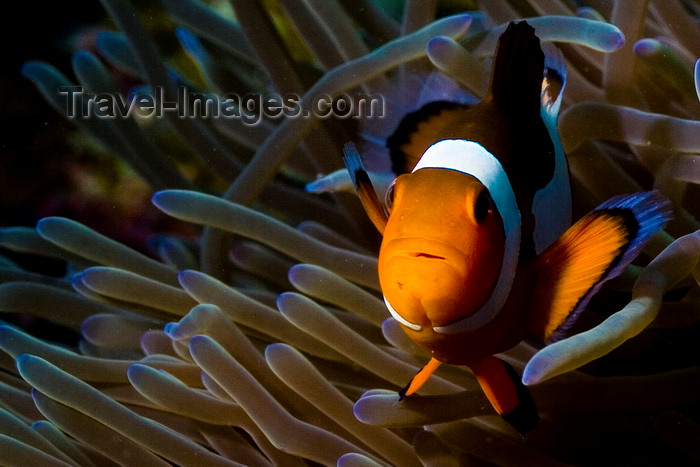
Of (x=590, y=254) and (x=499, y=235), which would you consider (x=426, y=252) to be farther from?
(x=590, y=254)

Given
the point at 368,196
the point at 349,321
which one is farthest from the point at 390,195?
the point at 349,321

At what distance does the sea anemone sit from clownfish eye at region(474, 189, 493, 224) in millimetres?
155

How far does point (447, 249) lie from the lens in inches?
27.6

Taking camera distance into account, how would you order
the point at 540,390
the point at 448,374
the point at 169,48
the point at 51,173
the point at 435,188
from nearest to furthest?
the point at 435,188 < the point at 540,390 < the point at 448,374 < the point at 51,173 < the point at 169,48

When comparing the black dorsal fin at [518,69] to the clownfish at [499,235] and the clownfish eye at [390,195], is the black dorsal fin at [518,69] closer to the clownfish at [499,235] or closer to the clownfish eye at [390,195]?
the clownfish at [499,235]

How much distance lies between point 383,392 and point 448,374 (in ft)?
0.46

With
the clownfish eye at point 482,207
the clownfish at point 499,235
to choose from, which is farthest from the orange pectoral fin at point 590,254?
the clownfish eye at point 482,207

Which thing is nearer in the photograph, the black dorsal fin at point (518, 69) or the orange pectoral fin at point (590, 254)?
the orange pectoral fin at point (590, 254)

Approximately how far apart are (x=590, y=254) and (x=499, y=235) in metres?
0.12

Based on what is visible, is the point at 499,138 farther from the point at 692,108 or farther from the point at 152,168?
the point at 152,168

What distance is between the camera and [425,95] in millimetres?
1105

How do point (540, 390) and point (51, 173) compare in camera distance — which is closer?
point (540, 390)

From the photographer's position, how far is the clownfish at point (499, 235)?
71 centimetres

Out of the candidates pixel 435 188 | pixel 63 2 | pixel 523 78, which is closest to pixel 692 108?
pixel 523 78
